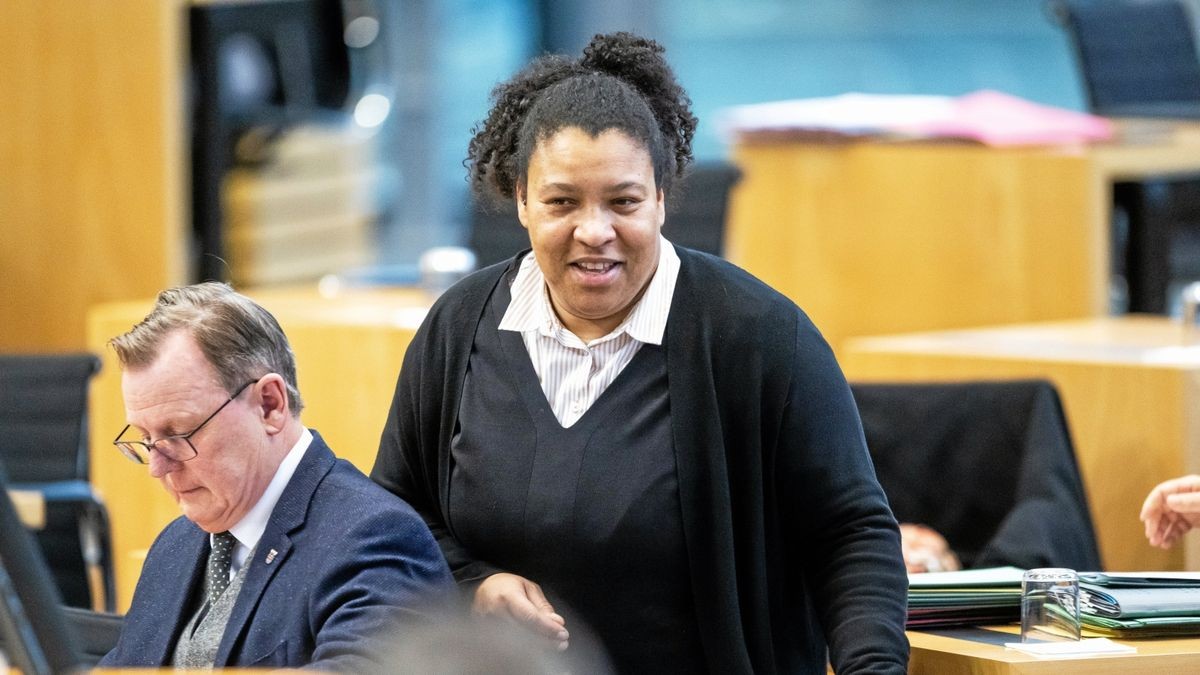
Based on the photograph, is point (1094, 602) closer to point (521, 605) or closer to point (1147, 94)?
point (521, 605)

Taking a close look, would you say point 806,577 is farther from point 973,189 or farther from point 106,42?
point 106,42

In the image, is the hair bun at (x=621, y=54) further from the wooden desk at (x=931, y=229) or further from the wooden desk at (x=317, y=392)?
the wooden desk at (x=931, y=229)

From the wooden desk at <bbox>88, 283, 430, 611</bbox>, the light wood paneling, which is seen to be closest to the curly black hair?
the wooden desk at <bbox>88, 283, 430, 611</bbox>

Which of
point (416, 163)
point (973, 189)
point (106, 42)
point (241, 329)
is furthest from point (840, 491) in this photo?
point (416, 163)

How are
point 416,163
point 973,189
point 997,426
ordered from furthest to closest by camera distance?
point 416,163 < point 973,189 < point 997,426

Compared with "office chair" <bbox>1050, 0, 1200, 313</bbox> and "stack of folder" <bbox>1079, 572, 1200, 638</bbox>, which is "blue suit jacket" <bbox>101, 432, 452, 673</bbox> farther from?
"office chair" <bbox>1050, 0, 1200, 313</bbox>

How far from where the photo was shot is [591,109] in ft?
7.36

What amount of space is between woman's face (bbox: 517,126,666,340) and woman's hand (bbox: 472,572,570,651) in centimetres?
37

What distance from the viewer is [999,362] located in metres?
3.86

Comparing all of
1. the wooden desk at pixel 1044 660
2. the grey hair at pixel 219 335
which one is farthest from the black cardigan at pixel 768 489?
the grey hair at pixel 219 335

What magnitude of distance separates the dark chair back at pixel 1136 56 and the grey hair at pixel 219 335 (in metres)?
3.90

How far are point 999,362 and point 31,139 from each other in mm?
3347

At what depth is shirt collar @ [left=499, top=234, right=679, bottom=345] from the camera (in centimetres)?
230

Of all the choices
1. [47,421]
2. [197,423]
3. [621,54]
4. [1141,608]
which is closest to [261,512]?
[197,423]
